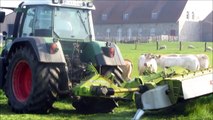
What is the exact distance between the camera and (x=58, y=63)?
9414 mm

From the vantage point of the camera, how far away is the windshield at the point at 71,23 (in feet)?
33.6

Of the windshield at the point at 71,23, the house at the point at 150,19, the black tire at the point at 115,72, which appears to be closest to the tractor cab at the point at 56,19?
the windshield at the point at 71,23

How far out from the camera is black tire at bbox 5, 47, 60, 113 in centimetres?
925

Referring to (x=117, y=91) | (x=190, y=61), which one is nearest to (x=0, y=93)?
(x=117, y=91)

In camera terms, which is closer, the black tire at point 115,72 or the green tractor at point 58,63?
the green tractor at point 58,63

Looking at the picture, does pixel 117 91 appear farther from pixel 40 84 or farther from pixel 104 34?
pixel 104 34

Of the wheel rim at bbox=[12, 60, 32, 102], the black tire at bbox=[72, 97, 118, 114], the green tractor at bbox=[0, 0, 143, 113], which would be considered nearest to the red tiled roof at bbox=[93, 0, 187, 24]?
the green tractor at bbox=[0, 0, 143, 113]

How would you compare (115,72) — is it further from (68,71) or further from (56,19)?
(56,19)

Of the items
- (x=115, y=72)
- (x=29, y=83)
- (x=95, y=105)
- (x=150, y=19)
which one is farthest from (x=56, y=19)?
(x=150, y=19)

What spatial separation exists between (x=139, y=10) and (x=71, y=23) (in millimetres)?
66966

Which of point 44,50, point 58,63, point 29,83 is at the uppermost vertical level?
point 44,50

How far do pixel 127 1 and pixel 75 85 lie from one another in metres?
70.1

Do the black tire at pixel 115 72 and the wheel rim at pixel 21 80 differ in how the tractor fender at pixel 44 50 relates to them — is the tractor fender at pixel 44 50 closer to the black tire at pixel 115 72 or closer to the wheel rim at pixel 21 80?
the wheel rim at pixel 21 80

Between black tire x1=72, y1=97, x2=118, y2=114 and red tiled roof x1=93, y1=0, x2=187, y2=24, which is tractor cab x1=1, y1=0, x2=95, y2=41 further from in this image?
red tiled roof x1=93, y1=0, x2=187, y2=24
